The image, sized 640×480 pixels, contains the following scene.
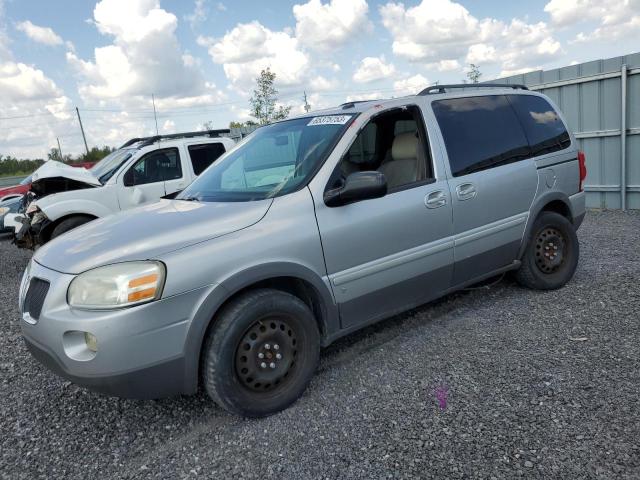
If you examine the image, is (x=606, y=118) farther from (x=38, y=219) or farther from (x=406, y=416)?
(x=38, y=219)

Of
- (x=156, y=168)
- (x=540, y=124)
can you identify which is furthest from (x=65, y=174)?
(x=540, y=124)

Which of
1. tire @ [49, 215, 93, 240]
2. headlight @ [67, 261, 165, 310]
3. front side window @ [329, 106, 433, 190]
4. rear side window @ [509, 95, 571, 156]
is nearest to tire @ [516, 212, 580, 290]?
rear side window @ [509, 95, 571, 156]

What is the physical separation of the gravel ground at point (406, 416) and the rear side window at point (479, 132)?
1.29 metres

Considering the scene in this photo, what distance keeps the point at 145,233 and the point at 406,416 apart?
1.80 m

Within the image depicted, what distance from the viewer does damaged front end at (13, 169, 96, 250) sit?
725 centimetres

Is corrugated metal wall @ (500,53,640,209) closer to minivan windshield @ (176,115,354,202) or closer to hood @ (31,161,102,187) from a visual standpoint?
minivan windshield @ (176,115,354,202)

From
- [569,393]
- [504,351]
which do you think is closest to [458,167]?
[504,351]

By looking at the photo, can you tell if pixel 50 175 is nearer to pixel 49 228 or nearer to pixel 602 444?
pixel 49 228

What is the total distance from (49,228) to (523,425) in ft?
22.5

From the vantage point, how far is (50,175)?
7.51 meters

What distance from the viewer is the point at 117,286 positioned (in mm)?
2572

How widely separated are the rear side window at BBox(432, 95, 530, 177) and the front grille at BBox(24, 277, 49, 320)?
9.35ft

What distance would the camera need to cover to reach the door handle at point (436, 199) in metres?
3.70

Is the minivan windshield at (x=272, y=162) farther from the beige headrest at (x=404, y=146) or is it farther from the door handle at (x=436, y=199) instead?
the door handle at (x=436, y=199)
